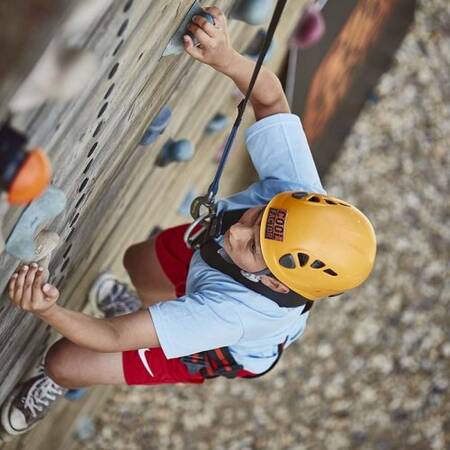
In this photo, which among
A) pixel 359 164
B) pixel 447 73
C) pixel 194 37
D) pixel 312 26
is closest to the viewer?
pixel 194 37

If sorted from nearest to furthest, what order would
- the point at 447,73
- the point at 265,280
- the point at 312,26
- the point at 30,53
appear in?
1. the point at 30,53
2. the point at 265,280
3. the point at 312,26
4. the point at 447,73

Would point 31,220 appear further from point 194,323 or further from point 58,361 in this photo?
point 58,361

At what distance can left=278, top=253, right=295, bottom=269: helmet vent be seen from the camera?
2.43 m

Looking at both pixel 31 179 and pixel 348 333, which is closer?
pixel 31 179

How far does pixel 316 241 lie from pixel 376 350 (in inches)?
115

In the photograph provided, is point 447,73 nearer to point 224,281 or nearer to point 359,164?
point 359,164

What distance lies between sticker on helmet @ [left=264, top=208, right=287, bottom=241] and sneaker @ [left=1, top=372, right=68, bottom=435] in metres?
1.18

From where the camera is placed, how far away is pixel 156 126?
2891 mm

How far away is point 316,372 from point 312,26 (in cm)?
193

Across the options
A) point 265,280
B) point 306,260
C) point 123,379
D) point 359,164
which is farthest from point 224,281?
point 359,164

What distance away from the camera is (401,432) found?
4984 mm

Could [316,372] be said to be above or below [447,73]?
below

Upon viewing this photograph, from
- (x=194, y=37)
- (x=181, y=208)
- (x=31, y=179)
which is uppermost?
(x=31, y=179)

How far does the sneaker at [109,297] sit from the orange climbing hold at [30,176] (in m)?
2.21
